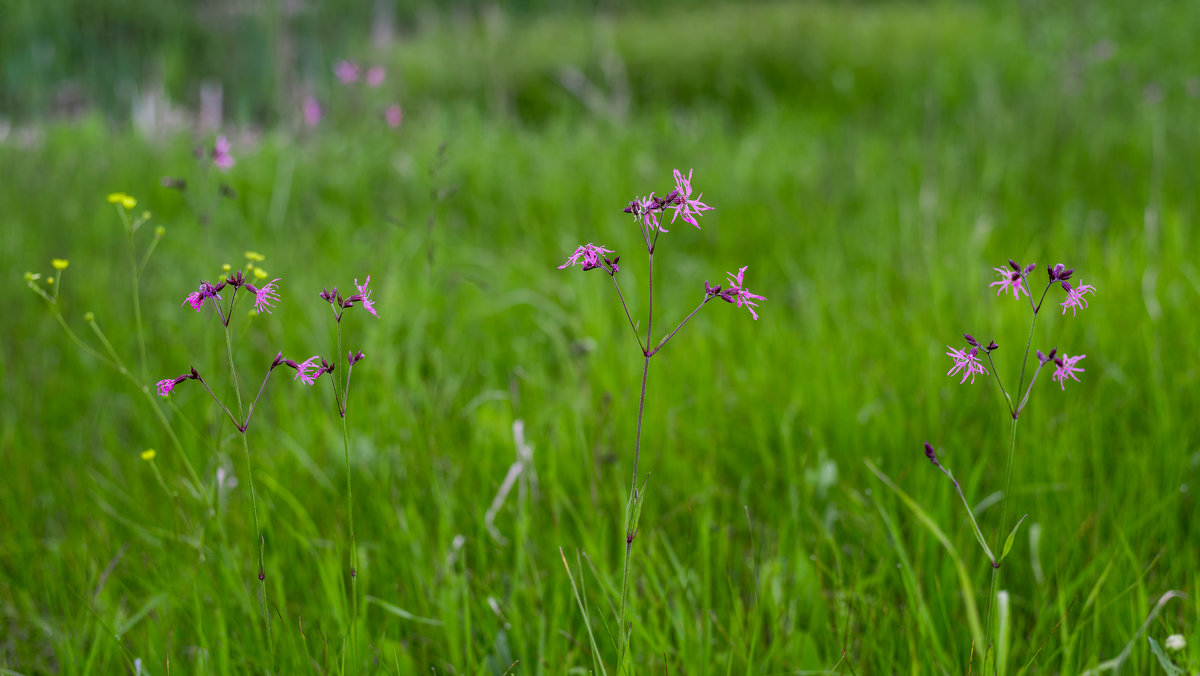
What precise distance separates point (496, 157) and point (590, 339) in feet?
8.22

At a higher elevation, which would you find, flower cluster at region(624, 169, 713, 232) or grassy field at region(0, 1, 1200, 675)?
flower cluster at region(624, 169, 713, 232)

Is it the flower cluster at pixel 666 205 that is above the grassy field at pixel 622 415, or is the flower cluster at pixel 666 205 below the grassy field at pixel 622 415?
above

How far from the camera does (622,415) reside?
1894 mm

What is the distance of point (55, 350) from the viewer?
273 cm

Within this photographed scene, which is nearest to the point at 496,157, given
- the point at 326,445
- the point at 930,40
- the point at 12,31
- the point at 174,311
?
the point at 174,311

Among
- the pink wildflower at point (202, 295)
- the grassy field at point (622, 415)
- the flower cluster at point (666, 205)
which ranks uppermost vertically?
the flower cluster at point (666, 205)

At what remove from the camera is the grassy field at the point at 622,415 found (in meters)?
1.26

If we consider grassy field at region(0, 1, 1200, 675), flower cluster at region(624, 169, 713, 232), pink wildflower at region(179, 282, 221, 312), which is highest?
flower cluster at region(624, 169, 713, 232)

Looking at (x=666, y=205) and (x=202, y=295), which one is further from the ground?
(x=666, y=205)

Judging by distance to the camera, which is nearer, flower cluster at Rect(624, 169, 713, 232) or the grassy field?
flower cluster at Rect(624, 169, 713, 232)

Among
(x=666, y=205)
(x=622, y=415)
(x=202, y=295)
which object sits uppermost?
(x=666, y=205)

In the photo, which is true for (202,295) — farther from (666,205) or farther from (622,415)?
(622,415)

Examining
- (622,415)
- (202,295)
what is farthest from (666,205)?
(622,415)

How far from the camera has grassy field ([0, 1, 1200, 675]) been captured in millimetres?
1261
